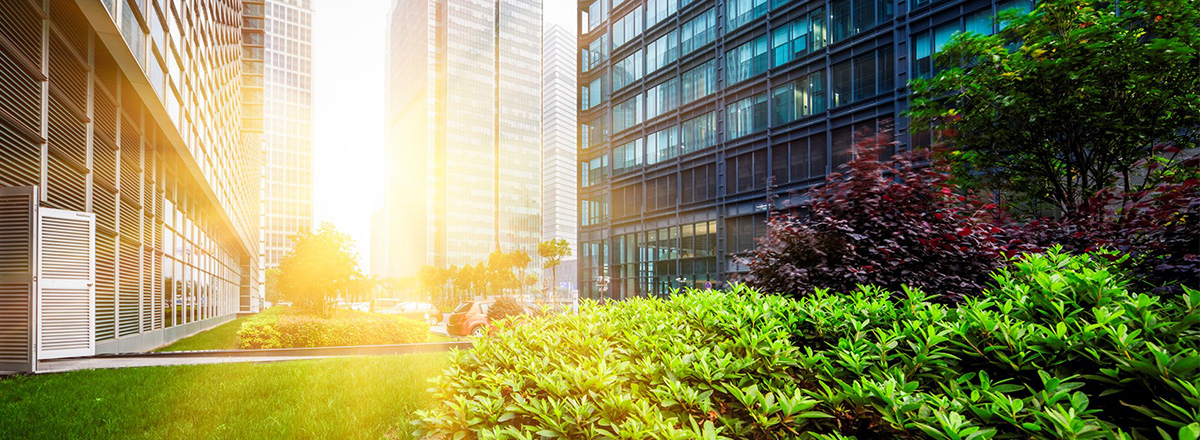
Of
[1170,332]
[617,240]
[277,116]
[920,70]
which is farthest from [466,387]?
[277,116]

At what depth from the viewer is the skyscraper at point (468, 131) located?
154m

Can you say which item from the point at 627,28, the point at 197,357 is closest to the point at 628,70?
the point at 627,28

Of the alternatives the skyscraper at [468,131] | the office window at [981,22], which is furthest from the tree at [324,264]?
the skyscraper at [468,131]

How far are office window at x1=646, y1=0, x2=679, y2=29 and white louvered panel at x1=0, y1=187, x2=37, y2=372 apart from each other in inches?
1434

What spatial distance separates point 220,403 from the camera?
6938 mm

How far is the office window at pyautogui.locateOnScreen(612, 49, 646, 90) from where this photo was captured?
42812 mm

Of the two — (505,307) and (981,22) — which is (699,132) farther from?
(505,307)

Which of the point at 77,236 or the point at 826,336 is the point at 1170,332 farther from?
the point at 77,236

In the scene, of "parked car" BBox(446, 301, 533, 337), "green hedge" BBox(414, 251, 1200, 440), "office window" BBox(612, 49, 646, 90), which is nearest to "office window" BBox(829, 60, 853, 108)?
"office window" BBox(612, 49, 646, 90)

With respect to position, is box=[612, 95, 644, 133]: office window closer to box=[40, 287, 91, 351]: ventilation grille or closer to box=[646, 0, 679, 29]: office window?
box=[646, 0, 679, 29]: office window

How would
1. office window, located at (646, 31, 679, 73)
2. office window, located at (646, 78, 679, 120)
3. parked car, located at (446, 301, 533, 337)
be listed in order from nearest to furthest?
parked car, located at (446, 301, 533, 337) < office window, located at (646, 78, 679, 120) < office window, located at (646, 31, 679, 73)

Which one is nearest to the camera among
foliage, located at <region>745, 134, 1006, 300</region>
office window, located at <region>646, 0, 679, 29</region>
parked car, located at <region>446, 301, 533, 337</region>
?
foliage, located at <region>745, 134, 1006, 300</region>

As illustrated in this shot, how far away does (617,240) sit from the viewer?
4359 centimetres

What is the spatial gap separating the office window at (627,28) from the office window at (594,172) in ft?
31.5
